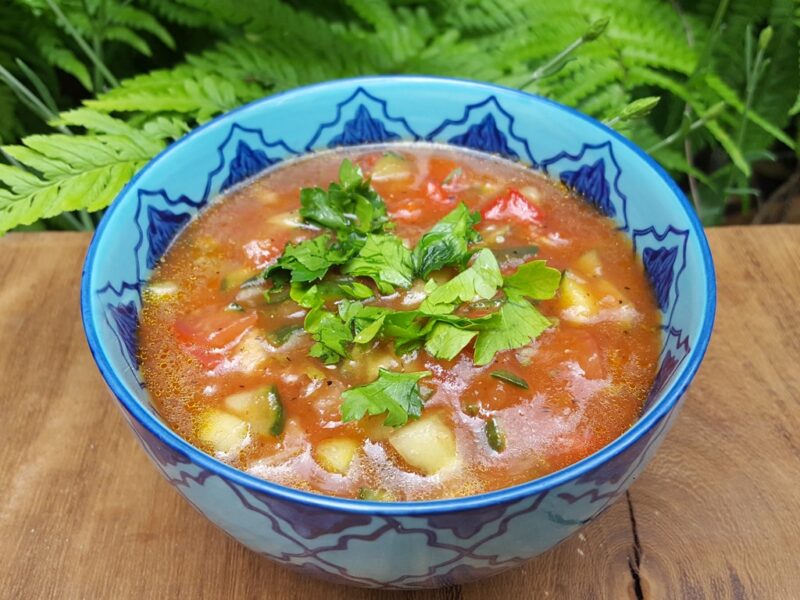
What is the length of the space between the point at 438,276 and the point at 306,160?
70 centimetres

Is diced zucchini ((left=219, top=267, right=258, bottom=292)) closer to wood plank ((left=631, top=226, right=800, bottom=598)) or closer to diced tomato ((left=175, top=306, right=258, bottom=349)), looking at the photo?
diced tomato ((left=175, top=306, right=258, bottom=349))

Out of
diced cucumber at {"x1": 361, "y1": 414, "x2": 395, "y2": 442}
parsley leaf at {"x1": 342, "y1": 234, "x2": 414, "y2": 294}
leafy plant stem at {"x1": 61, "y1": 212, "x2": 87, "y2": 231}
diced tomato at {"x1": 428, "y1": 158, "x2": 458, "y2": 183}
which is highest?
parsley leaf at {"x1": 342, "y1": 234, "x2": 414, "y2": 294}

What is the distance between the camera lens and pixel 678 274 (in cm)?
179

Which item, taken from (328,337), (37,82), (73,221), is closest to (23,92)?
(37,82)

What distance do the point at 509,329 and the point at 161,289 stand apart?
2.92 feet

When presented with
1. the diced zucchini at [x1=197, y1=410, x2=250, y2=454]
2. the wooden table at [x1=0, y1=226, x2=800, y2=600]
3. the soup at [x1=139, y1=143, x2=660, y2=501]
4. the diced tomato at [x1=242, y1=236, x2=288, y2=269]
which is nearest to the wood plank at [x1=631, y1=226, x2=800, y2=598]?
the wooden table at [x1=0, y1=226, x2=800, y2=600]

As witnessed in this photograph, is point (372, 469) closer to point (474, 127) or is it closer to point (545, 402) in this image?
point (545, 402)

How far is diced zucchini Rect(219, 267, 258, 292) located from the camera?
6.55 ft

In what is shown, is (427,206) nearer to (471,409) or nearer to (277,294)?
(277,294)

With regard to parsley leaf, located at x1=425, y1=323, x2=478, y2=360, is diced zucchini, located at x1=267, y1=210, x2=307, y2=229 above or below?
above

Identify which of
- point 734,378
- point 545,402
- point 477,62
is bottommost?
point 734,378

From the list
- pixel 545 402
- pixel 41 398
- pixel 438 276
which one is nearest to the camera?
pixel 545 402

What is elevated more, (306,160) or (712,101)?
(306,160)

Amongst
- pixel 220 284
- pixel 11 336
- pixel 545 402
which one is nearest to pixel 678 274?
pixel 545 402
